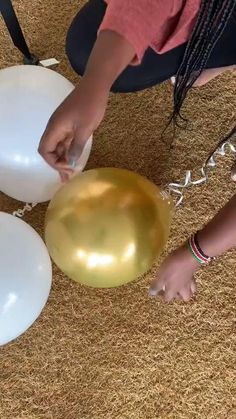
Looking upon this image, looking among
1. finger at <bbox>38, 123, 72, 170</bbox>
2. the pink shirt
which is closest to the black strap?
the pink shirt

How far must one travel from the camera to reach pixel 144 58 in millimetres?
978

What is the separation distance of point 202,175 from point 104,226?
37 cm

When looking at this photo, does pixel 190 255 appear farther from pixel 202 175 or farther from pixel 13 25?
pixel 13 25

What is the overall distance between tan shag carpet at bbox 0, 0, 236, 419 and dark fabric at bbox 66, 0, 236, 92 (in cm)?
22

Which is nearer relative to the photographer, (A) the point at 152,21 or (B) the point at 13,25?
(A) the point at 152,21

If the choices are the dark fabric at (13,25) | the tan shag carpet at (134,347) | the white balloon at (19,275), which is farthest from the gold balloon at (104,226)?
the dark fabric at (13,25)

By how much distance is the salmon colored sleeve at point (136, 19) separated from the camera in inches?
28.7

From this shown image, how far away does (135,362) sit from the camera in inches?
41.7

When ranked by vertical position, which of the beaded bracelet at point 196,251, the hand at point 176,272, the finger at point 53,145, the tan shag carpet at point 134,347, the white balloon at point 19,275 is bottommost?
the tan shag carpet at point 134,347

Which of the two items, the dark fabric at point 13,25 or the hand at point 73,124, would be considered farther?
the dark fabric at point 13,25

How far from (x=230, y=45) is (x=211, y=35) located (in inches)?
5.8

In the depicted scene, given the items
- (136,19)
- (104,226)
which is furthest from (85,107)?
(104,226)

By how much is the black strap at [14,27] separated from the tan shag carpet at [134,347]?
252 mm

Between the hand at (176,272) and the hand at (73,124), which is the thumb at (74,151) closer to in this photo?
the hand at (73,124)
